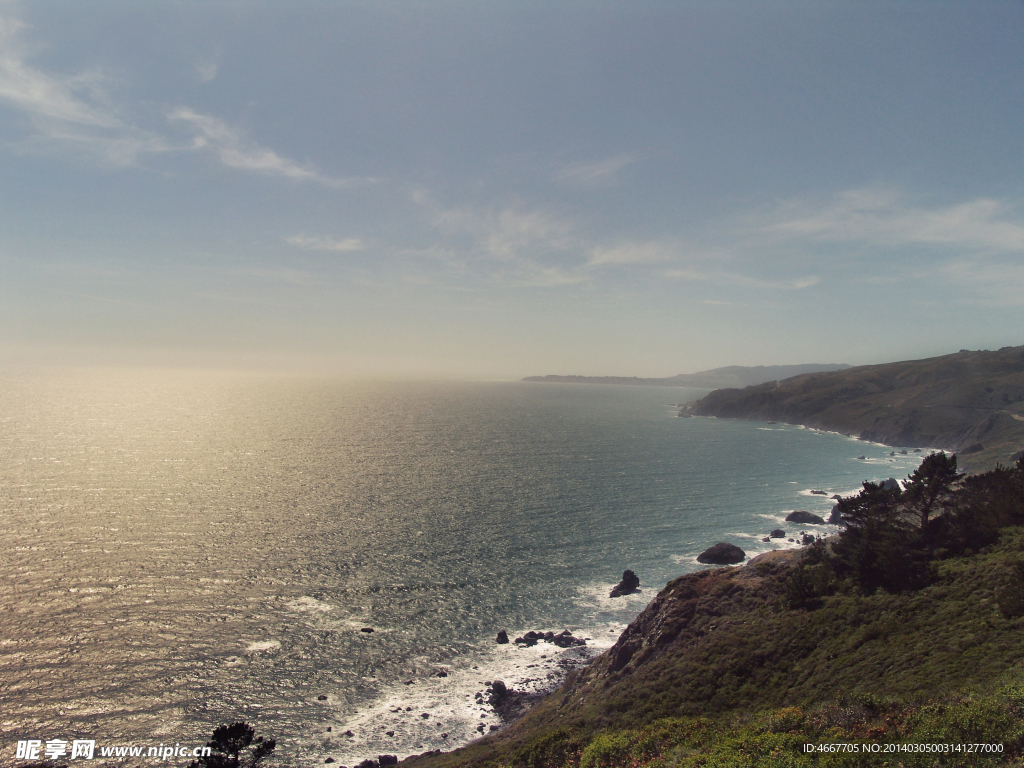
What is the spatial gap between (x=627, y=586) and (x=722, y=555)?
18120 mm

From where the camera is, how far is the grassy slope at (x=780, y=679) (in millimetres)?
19094

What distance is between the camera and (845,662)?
29.9m

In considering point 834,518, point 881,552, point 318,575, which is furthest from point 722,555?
point 318,575

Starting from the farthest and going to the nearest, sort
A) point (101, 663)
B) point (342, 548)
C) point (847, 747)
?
point (342, 548) < point (101, 663) < point (847, 747)

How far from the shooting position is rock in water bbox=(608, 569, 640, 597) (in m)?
65.2

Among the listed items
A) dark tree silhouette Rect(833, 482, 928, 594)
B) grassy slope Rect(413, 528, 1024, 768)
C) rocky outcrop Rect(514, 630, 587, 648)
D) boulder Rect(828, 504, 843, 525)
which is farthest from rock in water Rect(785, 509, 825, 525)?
rocky outcrop Rect(514, 630, 587, 648)

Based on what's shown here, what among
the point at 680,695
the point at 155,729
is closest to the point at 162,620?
the point at 155,729

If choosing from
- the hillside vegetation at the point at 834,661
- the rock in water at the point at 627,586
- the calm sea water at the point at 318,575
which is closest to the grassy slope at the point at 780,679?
the hillside vegetation at the point at 834,661

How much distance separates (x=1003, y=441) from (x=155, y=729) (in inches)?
7832

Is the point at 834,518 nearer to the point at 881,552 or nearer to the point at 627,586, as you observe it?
the point at 627,586

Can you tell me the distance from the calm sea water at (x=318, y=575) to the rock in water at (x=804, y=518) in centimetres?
447

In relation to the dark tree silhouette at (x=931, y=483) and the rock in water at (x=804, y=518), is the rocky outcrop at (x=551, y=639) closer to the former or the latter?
the dark tree silhouette at (x=931, y=483)

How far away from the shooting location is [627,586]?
2581 inches

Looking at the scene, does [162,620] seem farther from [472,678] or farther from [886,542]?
[886,542]
